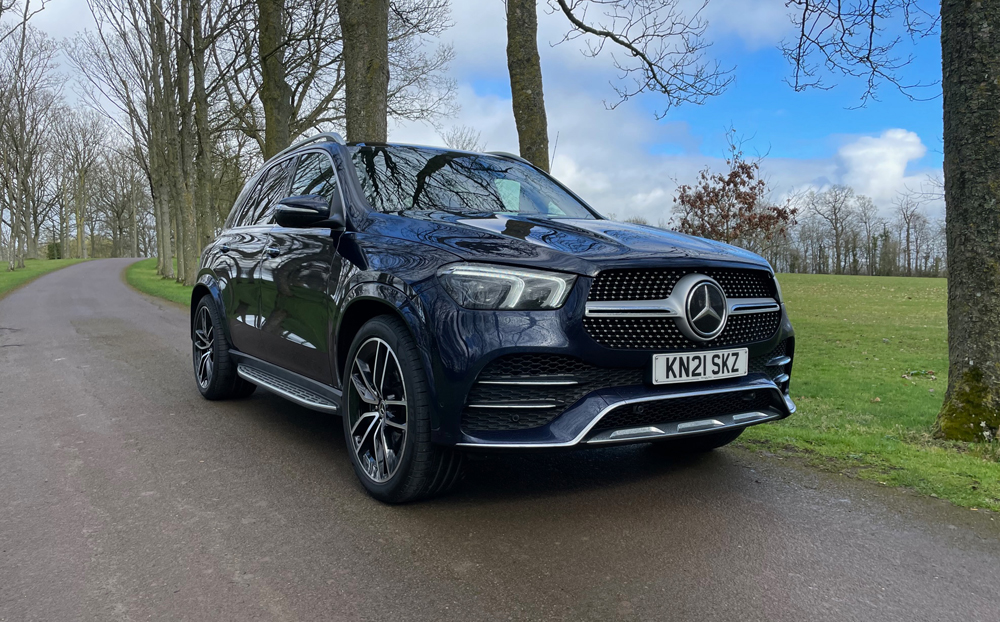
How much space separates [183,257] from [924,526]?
26.7m

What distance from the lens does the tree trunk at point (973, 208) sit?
4.36m

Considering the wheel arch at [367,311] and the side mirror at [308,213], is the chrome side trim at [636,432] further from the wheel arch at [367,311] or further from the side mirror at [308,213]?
the side mirror at [308,213]

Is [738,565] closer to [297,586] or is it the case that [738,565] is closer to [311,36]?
[297,586]

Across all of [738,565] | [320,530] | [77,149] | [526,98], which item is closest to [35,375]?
[320,530]

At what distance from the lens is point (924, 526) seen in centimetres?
325

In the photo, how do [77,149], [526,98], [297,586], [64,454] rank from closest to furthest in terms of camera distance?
1. [297,586]
2. [64,454]
3. [526,98]
4. [77,149]

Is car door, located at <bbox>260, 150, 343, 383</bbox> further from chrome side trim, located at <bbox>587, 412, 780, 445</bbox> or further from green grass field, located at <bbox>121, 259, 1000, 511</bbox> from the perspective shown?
green grass field, located at <bbox>121, 259, 1000, 511</bbox>

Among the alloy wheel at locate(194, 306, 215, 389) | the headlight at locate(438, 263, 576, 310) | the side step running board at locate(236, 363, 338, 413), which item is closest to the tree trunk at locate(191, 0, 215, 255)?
the alloy wheel at locate(194, 306, 215, 389)

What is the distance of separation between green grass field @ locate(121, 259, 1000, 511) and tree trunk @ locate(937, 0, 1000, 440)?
301 mm

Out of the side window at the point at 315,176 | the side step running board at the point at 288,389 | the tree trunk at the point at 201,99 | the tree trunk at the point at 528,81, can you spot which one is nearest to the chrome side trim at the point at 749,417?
the side step running board at the point at 288,389

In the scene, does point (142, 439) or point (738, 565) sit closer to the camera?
point (738, 565)

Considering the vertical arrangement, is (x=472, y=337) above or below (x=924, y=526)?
above

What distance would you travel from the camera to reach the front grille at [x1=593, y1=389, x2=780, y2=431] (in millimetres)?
3062

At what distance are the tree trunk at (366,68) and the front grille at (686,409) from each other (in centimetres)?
705
